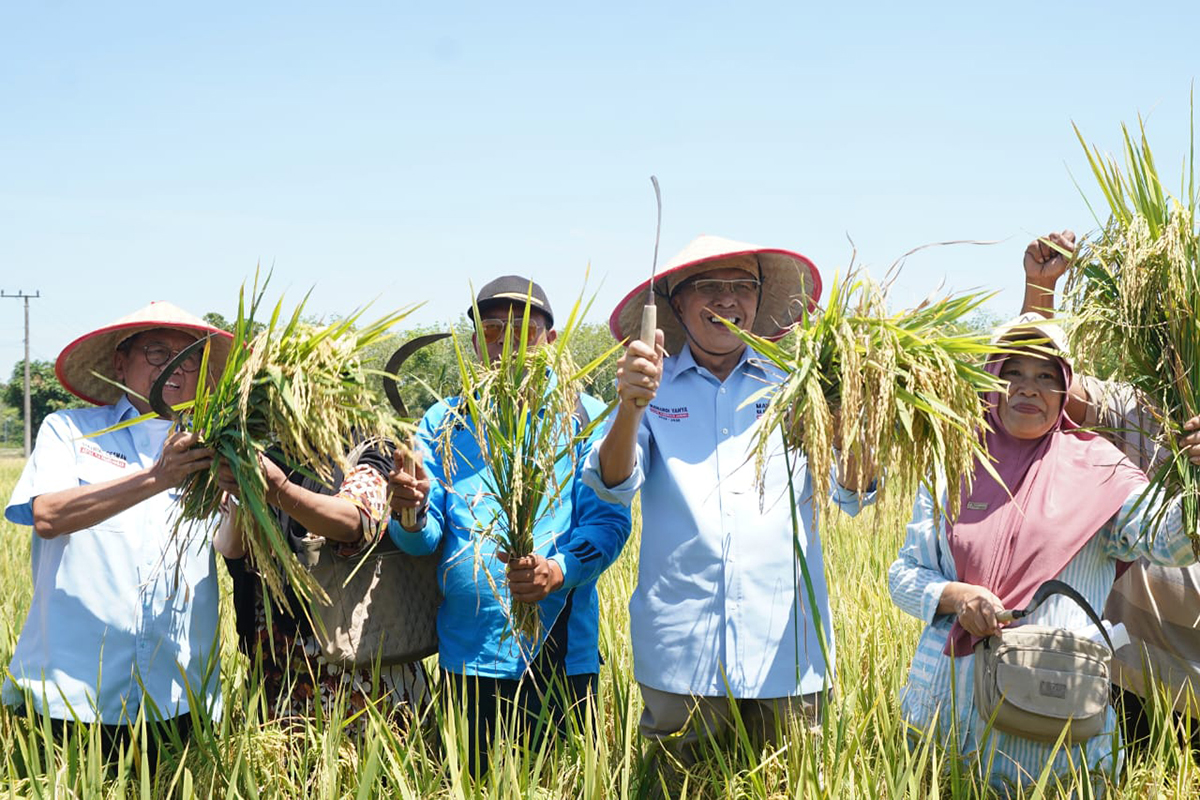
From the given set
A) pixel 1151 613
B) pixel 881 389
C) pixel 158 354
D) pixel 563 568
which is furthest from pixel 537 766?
pixel 1151 613

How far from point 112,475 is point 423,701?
1139mm

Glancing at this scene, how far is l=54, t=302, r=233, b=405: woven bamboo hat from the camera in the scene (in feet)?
9.11

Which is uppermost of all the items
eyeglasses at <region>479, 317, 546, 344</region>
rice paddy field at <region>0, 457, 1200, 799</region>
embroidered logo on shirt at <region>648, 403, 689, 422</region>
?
eyeglasses at <region>479, 317, 546, 344</region>

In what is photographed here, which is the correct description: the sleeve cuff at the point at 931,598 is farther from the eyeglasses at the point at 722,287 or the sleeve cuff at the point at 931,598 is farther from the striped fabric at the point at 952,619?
the eyeglasses at the point at 722,287

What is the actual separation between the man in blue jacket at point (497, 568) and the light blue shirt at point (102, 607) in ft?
2.08

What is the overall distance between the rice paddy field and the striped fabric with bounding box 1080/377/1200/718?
230mm

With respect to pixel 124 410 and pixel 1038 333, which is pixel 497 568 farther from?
pixel 1038 333

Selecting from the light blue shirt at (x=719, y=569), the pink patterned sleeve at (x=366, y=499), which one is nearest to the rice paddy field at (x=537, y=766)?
the light blue shirt at (x=719, y=569)

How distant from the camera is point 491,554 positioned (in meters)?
2.80

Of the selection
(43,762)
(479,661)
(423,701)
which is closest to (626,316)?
(479,661)

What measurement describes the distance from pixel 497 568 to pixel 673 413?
67cm

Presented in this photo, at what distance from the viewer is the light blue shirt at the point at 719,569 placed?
104 inches

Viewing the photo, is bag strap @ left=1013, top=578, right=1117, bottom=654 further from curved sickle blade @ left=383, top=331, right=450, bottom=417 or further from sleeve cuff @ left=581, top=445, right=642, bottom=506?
curved sickle blade @ left=383, top=331, right=450, bottom=417

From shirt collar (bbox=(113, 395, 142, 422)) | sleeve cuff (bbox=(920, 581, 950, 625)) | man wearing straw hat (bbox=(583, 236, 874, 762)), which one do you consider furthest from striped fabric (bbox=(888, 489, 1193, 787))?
shirt collar (bbox=(113, 395, 142, 422))
